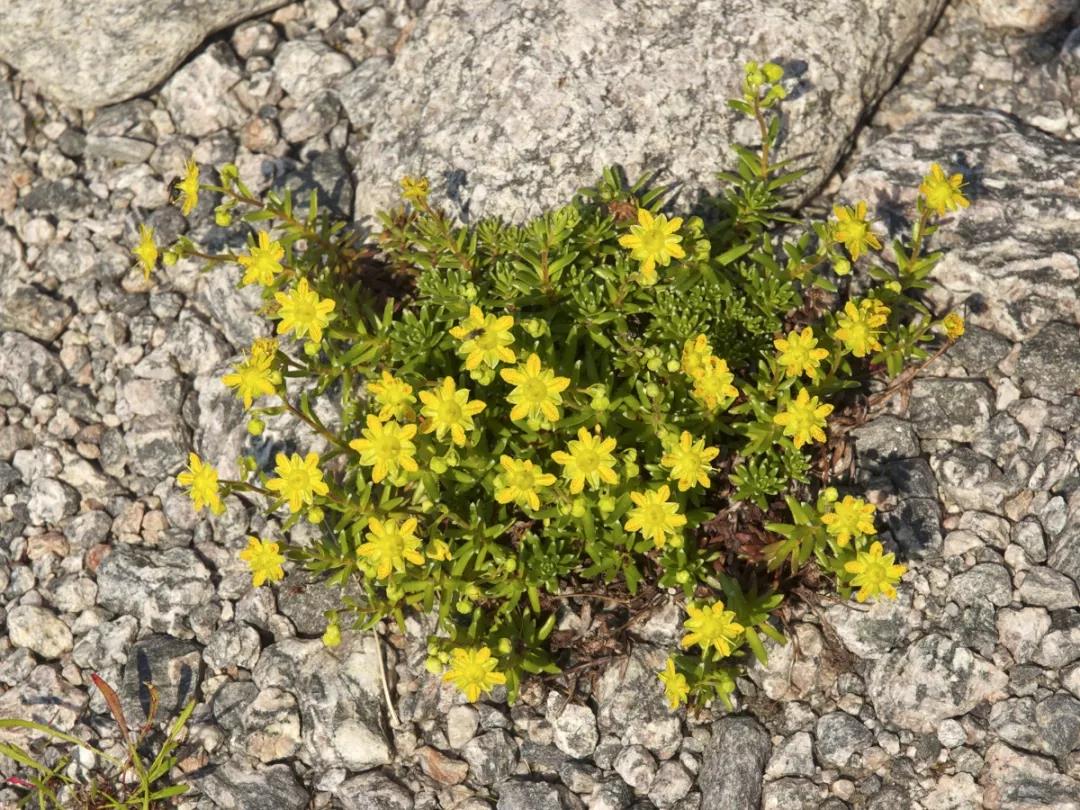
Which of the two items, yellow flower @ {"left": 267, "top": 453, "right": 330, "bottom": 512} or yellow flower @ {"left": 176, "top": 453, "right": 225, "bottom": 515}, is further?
yellow flower @ {"left": 176, "top": 453, "right": 225, "bottom": 515}

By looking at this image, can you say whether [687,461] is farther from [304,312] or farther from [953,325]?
[304,312]

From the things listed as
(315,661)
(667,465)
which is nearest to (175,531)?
(315,661)

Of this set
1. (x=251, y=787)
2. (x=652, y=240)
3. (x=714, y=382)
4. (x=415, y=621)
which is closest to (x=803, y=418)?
(x=714, y=382)

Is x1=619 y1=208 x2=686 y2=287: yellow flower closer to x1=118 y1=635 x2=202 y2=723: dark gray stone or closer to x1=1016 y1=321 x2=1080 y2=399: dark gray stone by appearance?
x1=1016 y1=321 x2=1080 y2=399: dark gray stone

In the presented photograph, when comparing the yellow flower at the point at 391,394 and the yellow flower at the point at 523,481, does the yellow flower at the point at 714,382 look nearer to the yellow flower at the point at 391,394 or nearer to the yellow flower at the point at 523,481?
the yellow flower at the point at 523,481

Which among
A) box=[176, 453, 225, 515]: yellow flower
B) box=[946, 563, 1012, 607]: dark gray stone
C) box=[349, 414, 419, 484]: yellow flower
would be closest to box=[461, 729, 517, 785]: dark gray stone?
box=[349, 414, 419, 484]: yellow flower

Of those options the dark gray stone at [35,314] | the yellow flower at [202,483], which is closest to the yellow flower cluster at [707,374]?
the yellow flower at [202,483]
